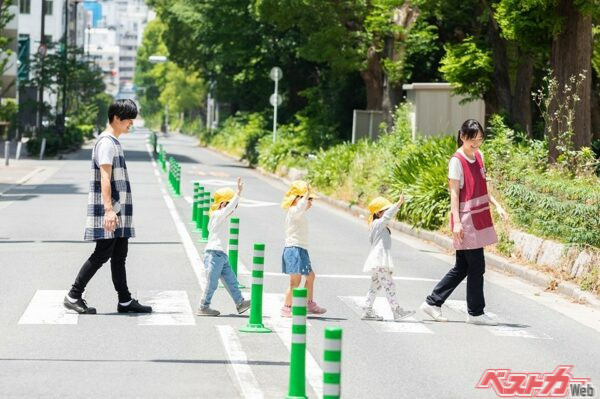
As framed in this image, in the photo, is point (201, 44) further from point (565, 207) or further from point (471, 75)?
point (565, 207)

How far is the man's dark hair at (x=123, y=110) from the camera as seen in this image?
11.3 metres

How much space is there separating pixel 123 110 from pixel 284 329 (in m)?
2.46

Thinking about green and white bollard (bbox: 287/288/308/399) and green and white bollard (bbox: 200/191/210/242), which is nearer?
green and white bollard (bbox: 287/288/308/399)

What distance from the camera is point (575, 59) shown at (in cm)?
2162

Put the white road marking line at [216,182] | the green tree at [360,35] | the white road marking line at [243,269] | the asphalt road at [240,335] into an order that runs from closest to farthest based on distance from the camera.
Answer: the asphalt road at [240,335] → the white road marking line at [243,269] → the green tree at [360,35] → the white road marking line at [216,182]

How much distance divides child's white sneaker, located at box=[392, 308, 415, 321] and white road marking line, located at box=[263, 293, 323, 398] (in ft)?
2.89

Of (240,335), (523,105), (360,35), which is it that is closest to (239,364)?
(240,335)

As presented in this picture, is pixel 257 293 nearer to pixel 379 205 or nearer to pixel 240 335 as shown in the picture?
pixel 240 335

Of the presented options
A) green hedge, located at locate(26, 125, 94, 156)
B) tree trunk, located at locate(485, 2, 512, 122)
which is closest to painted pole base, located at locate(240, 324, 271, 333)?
tree trunk, located at locate(485, 2, 512, 122)

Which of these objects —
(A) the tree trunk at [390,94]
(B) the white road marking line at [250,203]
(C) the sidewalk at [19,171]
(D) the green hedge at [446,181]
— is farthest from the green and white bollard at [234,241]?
(A) the tree trunk at [390,94]

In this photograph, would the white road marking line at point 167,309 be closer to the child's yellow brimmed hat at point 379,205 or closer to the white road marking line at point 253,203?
the child's yellow brimmed hat at point 379,205

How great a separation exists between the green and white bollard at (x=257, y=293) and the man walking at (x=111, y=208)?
1363 mm

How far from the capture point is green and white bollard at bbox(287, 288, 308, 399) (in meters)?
7.18

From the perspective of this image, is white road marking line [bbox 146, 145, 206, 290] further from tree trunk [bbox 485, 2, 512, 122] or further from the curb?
tree trunk [bbox 485, 2, 512, 122]
